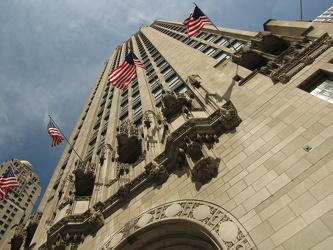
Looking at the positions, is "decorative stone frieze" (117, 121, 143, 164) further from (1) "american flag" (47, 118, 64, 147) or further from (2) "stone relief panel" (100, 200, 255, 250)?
(2) "stone relief panel" (100, 200, 255, 250)

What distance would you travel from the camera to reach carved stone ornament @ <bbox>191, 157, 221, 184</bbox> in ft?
42.7

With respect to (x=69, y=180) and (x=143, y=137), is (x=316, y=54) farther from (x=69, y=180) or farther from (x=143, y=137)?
(x=69, y=180)

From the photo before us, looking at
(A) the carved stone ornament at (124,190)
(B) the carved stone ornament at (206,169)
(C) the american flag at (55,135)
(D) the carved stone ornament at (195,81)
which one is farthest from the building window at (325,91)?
(C) the american flag at (55,135)

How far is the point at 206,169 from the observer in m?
13.0

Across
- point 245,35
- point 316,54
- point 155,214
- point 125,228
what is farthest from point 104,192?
point 245,35

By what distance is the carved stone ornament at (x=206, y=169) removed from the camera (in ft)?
42.7

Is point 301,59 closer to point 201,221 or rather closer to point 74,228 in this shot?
point 201,221

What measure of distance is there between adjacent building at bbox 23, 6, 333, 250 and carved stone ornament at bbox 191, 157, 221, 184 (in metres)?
0.04

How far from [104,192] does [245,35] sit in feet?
70.9

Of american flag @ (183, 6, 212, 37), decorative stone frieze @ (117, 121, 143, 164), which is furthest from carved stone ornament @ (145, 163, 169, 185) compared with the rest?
american flag @ (183, 6, 212, 37)

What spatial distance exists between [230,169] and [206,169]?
984mm

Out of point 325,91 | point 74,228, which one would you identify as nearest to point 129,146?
point 74,228

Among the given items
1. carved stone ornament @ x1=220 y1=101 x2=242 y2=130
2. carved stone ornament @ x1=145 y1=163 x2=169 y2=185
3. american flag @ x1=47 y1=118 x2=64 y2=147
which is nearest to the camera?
carved stone ornament @ x1=220 y1=101 x2=242 y2=130

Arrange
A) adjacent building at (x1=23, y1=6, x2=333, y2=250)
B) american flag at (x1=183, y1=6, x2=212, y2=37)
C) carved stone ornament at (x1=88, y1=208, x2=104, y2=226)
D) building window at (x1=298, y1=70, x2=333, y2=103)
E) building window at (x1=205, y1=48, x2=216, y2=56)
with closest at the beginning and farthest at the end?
adjacent building at (x1=23, y1=6, x2=333, y2=250) → building window at (x1=298, y1=70, x2=333, y2=103) → carved stone ornament at (x1=88, y1=208, x2=104, y2=226) → american flag at (x1=183, y1=6, x2=212, y2=37) → building window at (x1=205, y1=48, x2=216, y2=56)
